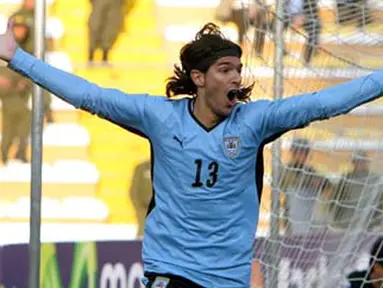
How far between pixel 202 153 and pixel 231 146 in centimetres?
10

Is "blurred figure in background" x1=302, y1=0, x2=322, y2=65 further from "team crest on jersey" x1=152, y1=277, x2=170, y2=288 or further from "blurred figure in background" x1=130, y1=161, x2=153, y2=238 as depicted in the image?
"blurred figure in background" x1=130, y1=161, x2=153, y2=238

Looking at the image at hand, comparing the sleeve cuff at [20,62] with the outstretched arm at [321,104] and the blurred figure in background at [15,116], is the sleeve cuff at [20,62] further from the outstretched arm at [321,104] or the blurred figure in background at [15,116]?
the blurred figure in background at [15,116]

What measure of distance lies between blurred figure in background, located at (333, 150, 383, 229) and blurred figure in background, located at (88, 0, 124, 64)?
3742 millimetres

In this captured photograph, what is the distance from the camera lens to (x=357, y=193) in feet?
20.9

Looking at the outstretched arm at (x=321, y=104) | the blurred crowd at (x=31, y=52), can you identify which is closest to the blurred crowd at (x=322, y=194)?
the outstretched arm at (x=321, y=104)

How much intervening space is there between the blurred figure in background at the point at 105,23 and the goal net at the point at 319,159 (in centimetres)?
329

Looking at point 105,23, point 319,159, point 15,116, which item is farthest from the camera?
point 105,23

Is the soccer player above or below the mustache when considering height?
below

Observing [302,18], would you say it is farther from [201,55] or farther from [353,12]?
Answer: [201,55]

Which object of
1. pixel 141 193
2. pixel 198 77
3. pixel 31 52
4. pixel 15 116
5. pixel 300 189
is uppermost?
pixel 198 77

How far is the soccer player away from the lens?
4055 mm

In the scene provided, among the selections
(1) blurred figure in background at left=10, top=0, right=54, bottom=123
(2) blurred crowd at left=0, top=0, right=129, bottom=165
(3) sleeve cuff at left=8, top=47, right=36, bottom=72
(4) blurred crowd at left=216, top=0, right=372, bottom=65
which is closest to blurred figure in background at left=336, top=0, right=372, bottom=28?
(4) blurred crowd at left=216, top=0, right=372, bottom=65

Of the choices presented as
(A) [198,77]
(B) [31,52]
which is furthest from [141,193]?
(A) [198,77]

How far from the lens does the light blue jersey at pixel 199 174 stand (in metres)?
4.05
